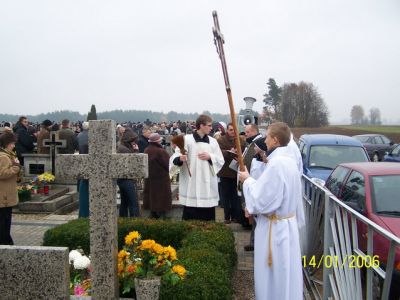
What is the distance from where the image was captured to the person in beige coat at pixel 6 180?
6.29 meters

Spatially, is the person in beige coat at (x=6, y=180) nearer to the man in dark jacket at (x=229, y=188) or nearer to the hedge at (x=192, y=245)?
the hedge at (x=192, y=245)

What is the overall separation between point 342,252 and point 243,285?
191 cm

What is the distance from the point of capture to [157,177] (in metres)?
8.37

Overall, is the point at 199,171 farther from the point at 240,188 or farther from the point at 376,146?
the point at 376,146

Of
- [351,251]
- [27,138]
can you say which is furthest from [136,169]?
[27,138]

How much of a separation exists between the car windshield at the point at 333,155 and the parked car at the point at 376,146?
46.5ft

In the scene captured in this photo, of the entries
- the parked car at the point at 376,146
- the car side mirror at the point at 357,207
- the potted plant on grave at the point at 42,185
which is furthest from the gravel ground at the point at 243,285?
the parked car at the point at 376,146

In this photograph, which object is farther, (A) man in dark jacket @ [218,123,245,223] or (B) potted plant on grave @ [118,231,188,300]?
(A) man in dark jacket @ [218,123,245,223]

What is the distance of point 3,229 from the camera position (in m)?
6.59

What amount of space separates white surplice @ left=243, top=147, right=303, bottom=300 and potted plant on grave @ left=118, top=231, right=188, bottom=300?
81 cm

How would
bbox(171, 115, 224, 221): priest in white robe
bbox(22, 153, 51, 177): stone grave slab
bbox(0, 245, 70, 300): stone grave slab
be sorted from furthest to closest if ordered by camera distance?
bbox(22, 153, 51, 177): stone grave slab → bbox(171, 115, 224, 221): priest in white robe → bbox(0, 245, 70, 300): stone grave slab

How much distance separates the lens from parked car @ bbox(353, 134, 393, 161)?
80.6 ft
